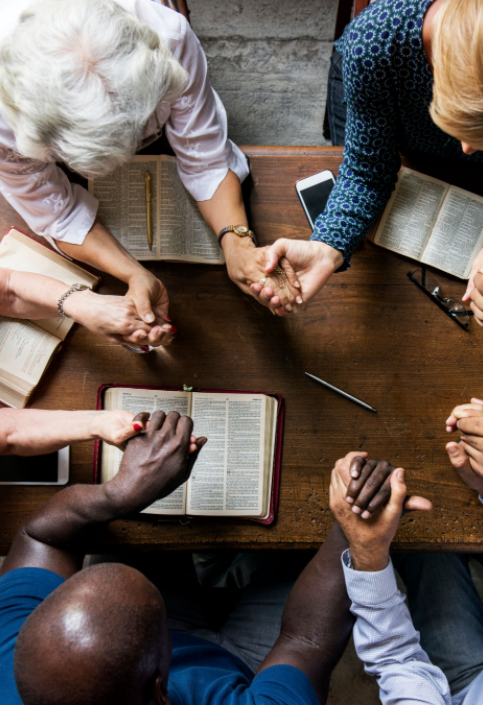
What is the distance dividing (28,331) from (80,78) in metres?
0.89

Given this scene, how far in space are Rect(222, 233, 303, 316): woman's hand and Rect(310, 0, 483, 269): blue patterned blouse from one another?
210mm

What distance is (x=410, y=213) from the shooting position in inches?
70.3

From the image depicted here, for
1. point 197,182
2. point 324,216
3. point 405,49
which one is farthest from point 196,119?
point 405,49

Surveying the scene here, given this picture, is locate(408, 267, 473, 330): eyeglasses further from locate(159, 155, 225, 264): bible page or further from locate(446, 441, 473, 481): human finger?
locate(159, 155, 225, 264): bible page

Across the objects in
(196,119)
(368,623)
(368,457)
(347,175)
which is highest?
(196,119)

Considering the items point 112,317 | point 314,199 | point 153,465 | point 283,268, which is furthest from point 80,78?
point 153,465

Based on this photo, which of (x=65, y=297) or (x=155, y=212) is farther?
(x=155, y=212)

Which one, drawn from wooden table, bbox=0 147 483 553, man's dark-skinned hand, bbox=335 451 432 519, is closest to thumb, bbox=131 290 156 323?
wooden table, bbox=0 147 483 553

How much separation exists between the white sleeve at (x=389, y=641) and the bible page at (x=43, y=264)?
4.30ft

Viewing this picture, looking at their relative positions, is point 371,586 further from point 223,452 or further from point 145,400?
point 145,400

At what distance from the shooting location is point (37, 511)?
5.13ft

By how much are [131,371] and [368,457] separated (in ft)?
3.03

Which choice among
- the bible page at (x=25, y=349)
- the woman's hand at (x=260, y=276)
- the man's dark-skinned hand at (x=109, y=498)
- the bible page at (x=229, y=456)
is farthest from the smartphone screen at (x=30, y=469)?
the woman's hand at (x=260, y=276)

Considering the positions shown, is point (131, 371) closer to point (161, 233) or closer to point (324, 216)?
point (161, 233)
